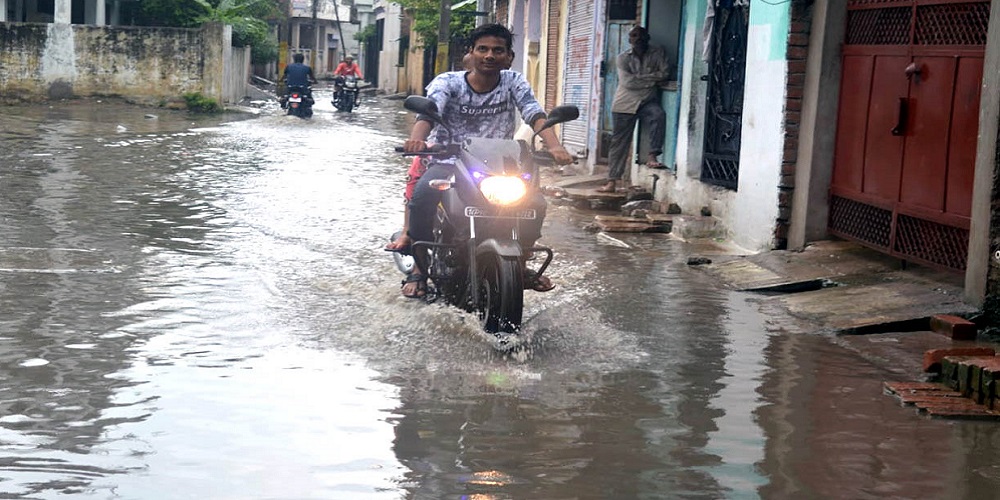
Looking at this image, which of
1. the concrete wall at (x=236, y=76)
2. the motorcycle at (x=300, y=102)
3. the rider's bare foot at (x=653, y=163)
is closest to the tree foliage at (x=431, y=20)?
the concrete wall at (x=236, y=76)

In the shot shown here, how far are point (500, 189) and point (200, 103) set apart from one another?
23.2m

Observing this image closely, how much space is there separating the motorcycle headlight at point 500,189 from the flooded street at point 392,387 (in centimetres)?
70

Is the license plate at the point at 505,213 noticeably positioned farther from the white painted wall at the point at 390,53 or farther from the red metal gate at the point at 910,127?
the white painted wall at the point at 390,53

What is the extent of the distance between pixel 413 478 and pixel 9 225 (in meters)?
6.67

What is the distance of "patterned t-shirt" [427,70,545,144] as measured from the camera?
6.87 meters

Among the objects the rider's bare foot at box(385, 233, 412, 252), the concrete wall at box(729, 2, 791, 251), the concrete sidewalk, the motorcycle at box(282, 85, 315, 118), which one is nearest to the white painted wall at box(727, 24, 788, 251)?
the concrete wall at box(729, 2, 791, 251)

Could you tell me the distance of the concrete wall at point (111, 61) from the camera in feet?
89.1

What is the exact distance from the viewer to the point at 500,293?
5.76 metres

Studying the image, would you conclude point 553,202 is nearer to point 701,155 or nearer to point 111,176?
point 701,155

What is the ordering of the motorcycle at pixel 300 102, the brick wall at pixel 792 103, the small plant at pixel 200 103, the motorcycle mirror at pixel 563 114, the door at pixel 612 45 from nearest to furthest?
1. the motorcycle mirror at pixel 563 114
2. the brick wall at pixel 792 103
3. the door at pixel 612 45
4. the motorcycle at pixel 300 102
5. the small plant at pixel 200 103

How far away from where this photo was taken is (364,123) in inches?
1101

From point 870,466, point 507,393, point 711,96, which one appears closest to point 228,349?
point 507,393

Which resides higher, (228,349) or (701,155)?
(701,155)

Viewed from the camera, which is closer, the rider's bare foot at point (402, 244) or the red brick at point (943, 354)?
the red brick at point (943, 354)
